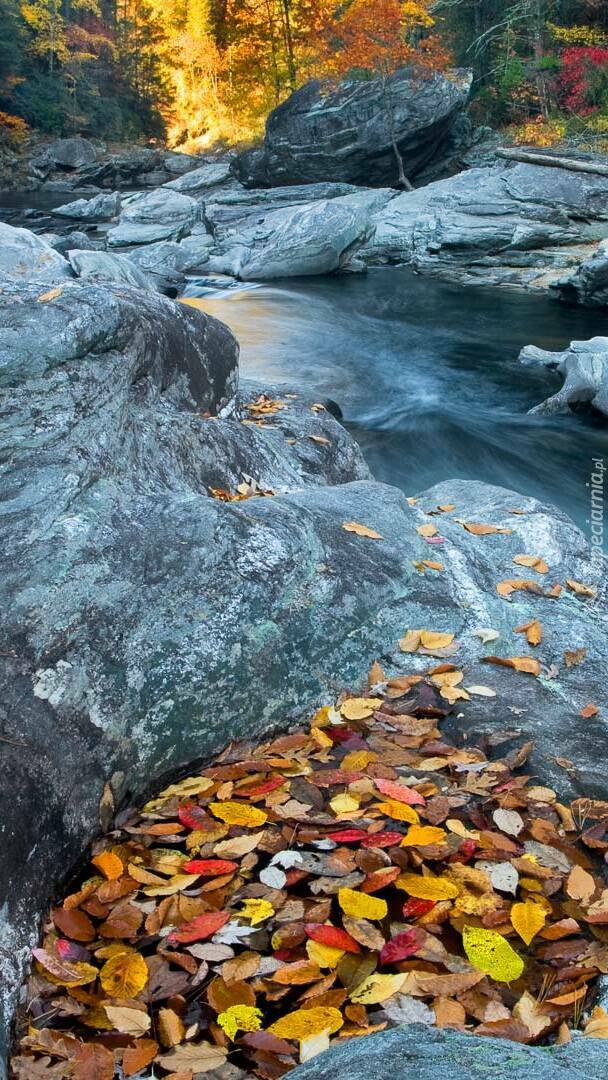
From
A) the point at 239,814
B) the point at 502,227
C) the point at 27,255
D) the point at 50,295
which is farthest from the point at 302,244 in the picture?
the point at 239,814

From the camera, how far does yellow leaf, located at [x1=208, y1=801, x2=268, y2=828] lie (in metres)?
1.92

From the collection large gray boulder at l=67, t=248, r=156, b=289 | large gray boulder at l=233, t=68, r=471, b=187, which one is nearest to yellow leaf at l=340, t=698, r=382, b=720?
large gray boulder at l=67, t=248, r=156, b=289

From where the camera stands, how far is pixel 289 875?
1747mm

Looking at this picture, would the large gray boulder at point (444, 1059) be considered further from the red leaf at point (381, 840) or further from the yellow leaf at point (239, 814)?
the yellow leaf at point (239, 814)

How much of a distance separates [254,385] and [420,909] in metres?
4.05

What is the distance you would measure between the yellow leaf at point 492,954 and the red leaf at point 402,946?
94 millimetres

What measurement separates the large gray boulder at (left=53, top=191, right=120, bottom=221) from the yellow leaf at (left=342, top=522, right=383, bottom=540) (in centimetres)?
2308

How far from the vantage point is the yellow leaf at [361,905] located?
1610 mm

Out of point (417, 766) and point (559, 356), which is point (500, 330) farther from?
point (417, 766)

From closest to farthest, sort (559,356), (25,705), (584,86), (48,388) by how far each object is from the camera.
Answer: (25,705)
(48,388)
(559,356)
(584,86)

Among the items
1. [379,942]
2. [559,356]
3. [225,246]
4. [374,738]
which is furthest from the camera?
[225,246]

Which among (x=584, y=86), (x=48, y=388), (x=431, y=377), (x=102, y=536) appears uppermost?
(x=584, y=86)

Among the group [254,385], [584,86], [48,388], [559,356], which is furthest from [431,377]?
[584,86]

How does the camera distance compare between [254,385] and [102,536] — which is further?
[254,385]
